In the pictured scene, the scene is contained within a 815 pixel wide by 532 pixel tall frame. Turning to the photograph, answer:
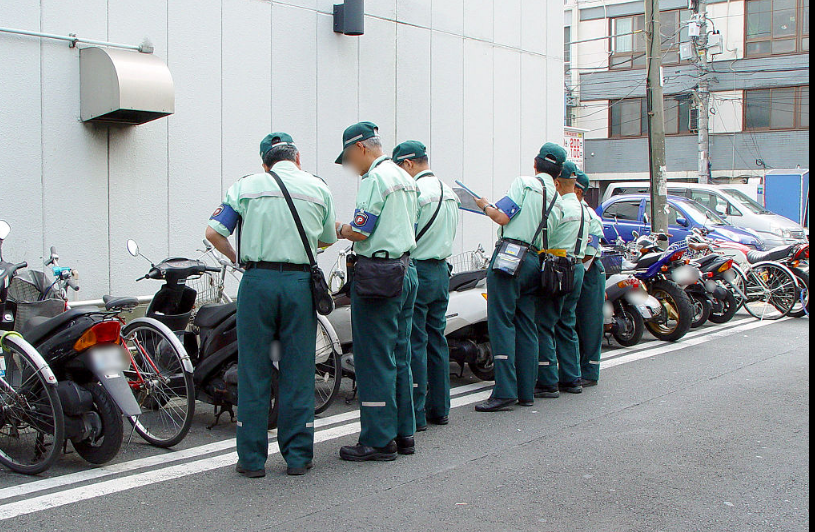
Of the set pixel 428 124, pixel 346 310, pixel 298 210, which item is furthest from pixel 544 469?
pixel 428 124

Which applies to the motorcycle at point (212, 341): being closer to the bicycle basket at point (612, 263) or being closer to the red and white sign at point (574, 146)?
the bicycle basket at point (612, 263)

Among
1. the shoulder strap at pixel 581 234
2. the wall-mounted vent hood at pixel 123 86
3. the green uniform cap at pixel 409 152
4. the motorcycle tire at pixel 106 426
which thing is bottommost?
the motorcycle tire at pixel 106 426

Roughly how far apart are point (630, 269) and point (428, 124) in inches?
127

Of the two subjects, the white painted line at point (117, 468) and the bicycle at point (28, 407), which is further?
the bicycle at point (28, 407)

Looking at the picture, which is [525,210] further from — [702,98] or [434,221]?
[702,98]

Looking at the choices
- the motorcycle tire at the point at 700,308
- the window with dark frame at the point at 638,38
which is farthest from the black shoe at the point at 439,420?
the window with dark frame at the point at 638,38

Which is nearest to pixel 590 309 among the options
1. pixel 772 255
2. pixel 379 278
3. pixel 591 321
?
pixel 591 321

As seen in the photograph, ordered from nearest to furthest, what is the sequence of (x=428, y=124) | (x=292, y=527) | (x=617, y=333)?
(x=292, y=527) → (x=617, y=333) → (x=428, y=124)

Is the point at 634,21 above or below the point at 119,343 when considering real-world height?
above

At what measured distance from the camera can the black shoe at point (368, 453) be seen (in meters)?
5.34

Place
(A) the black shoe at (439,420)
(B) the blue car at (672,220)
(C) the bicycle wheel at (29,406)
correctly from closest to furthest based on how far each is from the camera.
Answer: (C) the bicycle wheel at (29,406) < (A) the black shoe at (439,420) < (B) the blue car at (672,220)

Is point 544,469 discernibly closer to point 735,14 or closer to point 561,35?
point 561,35

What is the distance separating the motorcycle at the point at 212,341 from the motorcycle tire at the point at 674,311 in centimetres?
517

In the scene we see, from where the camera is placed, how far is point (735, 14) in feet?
108
